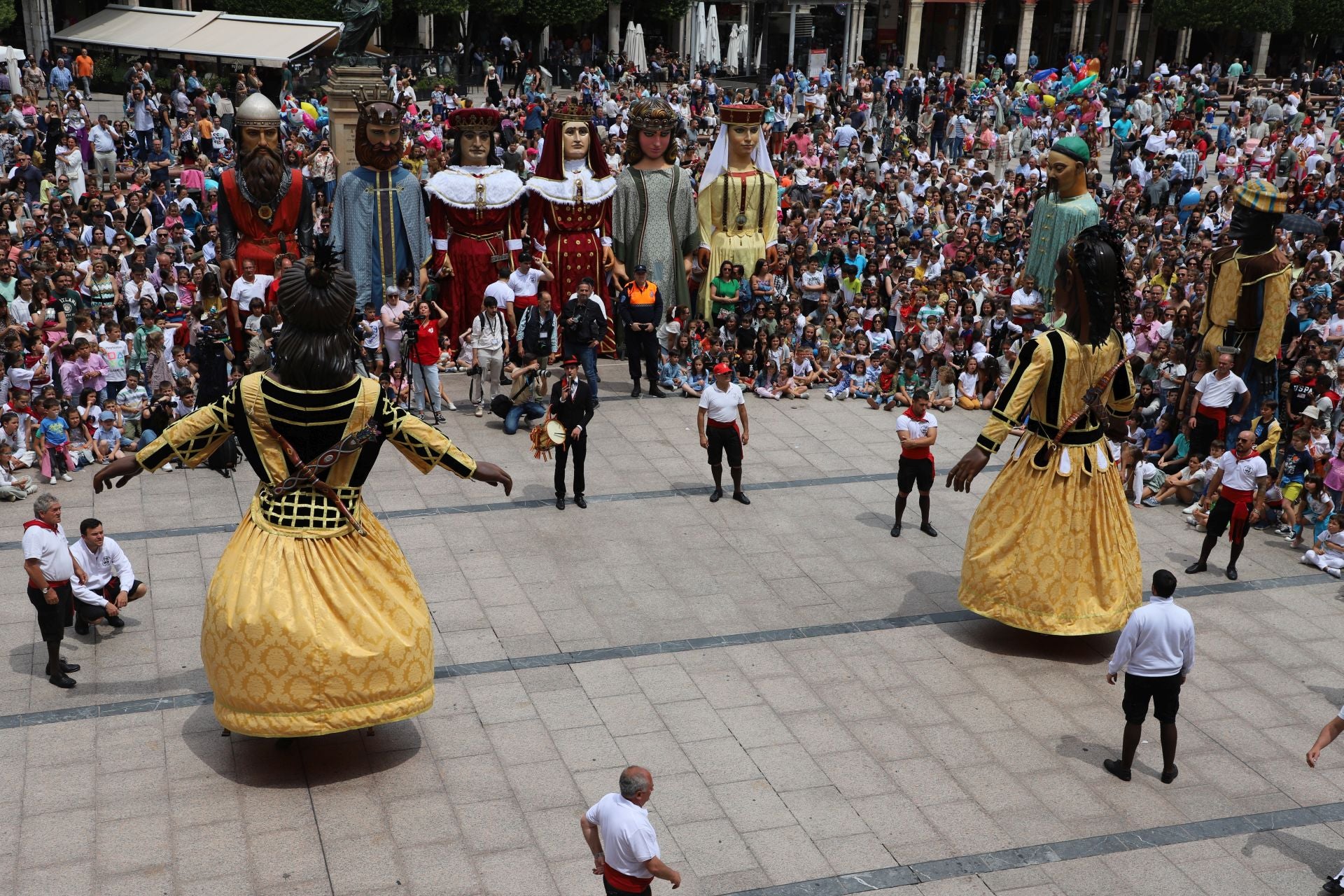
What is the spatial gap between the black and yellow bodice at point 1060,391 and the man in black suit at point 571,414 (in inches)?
146

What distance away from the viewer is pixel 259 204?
44.4 feet

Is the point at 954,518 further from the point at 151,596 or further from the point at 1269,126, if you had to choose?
the point at 1269,126

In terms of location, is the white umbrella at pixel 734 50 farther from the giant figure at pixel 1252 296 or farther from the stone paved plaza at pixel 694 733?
the stone paved plaza at pixel 694 733

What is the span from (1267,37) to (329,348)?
48032 mm

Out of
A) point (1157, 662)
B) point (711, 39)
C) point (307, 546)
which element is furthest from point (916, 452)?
point (711, 39)

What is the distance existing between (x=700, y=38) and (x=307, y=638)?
121 ft

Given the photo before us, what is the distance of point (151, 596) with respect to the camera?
9.56 meters

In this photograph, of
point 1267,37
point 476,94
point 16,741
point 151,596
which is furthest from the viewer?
point 1267,37

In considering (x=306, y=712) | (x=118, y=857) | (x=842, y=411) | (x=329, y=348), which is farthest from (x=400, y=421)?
(x=842, y=411)

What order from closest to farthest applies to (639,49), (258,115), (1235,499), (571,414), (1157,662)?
(1157,662) < (1235,499) < (571,414) < (258,115) < (639,49)

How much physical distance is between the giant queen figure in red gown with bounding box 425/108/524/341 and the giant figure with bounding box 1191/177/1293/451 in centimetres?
714

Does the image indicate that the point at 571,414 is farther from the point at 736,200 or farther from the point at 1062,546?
the point at 736,200

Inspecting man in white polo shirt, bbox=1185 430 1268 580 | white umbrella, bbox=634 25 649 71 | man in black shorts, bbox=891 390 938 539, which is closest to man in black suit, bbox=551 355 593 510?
man in black shorts, bbox=891 390 938 539

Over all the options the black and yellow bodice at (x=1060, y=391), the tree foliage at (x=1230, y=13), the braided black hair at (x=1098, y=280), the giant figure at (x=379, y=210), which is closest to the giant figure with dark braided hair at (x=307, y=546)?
the black and yellow bodice at (x=1060, y=391)
